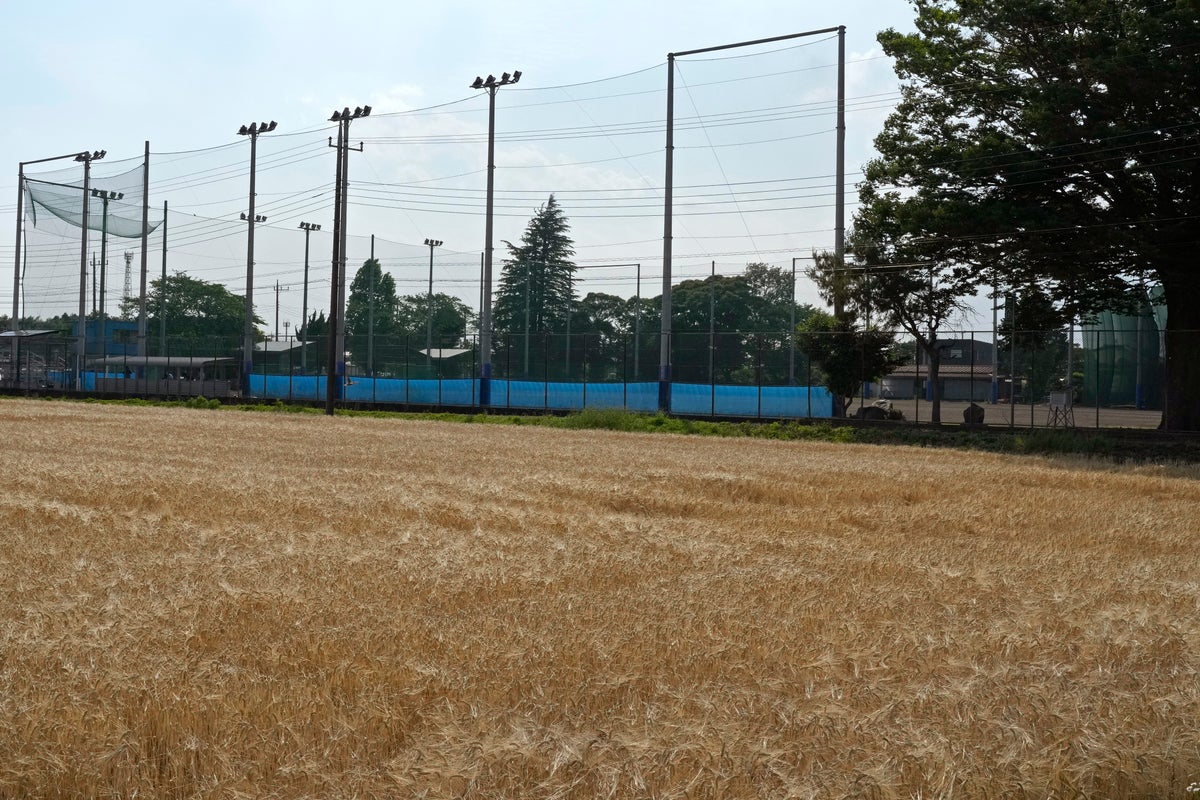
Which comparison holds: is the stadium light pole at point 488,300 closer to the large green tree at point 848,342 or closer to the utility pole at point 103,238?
the large green tree at point 848,342

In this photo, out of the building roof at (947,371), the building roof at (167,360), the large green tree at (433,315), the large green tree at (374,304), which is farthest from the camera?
the large green tree at (374,304)

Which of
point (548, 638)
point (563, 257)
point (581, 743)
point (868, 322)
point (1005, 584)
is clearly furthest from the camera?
point (563, 257)

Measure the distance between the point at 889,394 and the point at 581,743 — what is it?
1609 inches

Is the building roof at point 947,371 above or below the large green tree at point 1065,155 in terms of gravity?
below

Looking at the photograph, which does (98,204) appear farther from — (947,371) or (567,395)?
(947,371)

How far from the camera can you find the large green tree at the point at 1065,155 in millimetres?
25859

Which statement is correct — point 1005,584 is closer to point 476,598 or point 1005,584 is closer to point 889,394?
point 476,598

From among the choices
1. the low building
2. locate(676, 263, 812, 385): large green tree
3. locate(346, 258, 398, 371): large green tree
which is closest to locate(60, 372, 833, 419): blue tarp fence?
locate(676, 263, 812, 385): large green tree

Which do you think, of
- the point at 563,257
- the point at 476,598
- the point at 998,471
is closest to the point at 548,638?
the point at 476,598

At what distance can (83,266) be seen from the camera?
63.5 metres

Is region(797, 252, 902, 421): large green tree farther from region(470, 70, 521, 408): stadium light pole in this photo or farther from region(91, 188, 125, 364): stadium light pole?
region(91, 188, 125, 364): stadium light pole

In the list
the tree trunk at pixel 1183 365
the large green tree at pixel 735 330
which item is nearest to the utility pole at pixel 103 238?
the large green tree at pixel 735 330

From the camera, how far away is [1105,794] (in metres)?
3.49

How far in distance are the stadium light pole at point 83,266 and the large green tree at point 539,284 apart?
21466 mm
